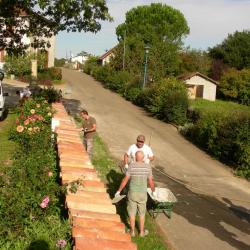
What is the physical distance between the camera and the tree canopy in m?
16.6

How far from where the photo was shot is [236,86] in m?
58.0

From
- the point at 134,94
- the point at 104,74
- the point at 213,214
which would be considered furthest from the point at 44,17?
the point at 104,74

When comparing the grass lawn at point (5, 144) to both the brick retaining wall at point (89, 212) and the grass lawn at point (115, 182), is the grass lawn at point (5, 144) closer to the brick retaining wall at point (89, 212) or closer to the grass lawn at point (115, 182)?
the brick retaining wall at point (89, 212)

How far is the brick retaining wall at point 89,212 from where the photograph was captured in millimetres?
5957

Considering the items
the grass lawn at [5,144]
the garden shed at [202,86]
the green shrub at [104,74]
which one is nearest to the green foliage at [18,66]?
the green shrub at [104,74]

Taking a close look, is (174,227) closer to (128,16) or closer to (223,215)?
(223,215)

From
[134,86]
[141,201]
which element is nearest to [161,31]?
[134,86]

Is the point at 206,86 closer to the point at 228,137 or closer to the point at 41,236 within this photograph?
the point at 228,137

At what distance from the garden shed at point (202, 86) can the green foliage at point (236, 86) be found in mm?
2070

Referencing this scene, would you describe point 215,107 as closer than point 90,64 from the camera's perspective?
Yes

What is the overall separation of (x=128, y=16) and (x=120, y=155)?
59101mm

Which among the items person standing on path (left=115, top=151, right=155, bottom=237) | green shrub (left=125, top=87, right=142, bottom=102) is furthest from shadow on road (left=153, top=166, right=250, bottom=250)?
green shrub (left=125, top=87, right=142, bottom=102)

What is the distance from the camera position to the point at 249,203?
14.0 meters

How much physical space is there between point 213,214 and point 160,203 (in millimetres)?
2279
